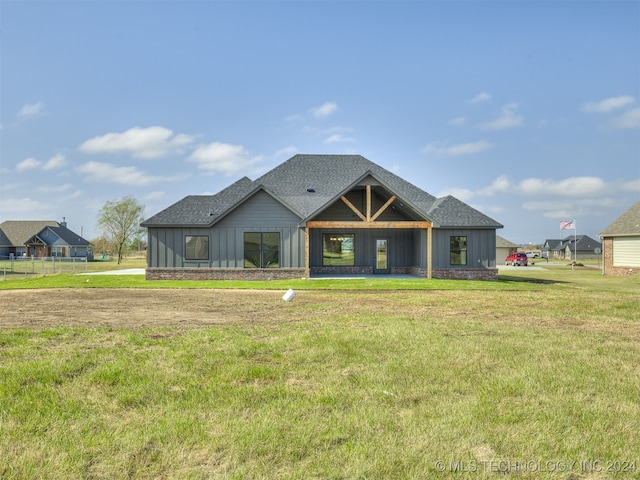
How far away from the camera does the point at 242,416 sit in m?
4.26

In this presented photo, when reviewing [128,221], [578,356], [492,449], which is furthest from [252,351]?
[128,221]

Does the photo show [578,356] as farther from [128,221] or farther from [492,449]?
[128,221]

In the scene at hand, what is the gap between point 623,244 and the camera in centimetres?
3059

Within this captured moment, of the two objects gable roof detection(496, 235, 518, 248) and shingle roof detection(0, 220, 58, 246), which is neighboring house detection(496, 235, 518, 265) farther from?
shingle roof detection(0, 220, 58, 246)

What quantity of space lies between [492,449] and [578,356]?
154 inches

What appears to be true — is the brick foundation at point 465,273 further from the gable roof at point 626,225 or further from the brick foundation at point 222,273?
the gable roof at point 626,225

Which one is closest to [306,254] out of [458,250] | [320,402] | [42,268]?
[458,250]

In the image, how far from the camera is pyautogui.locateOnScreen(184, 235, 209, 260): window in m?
22.6

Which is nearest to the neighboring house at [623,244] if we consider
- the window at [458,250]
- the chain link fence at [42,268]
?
the window at [458,250]

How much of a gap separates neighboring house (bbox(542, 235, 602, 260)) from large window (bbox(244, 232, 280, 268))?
72.2 meters

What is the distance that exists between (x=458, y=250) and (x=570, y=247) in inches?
3110

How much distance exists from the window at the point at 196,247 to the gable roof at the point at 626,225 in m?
28.2

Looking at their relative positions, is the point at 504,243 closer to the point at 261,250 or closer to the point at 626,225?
the point at 626,225

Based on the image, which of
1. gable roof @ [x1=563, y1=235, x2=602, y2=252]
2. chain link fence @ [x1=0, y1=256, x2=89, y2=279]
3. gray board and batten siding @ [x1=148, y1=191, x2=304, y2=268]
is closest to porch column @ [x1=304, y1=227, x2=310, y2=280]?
gray board and batten siding @ [x1=148, y1=191, x2=304, y2=268]
